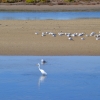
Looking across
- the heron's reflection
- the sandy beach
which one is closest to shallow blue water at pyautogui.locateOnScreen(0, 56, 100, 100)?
the heron's reflection

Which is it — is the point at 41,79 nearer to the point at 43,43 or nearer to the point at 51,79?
the point at 51,79

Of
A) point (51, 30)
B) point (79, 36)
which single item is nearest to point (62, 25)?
point (51, 30)

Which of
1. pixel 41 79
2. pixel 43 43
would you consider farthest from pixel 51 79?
pixel 43 43

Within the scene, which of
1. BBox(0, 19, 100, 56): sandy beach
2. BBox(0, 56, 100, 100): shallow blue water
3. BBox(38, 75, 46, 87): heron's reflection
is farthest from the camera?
BBox(0, 19, 100, 56): sandy beach

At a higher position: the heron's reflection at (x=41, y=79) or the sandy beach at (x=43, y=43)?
the heron's reflection at (x=41, y=79)

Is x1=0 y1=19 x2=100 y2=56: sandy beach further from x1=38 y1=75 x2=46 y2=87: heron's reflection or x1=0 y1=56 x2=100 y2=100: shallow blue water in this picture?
x1=38 y1=75 x2=46 y2=87: heron's reflection

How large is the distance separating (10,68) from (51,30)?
7.11m

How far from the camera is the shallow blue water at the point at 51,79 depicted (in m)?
9.12

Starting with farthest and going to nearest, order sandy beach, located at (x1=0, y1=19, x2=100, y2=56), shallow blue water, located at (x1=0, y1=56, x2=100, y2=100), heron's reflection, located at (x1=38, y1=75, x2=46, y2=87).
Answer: sandy beach, located at (x1=0, y1=19, x2=100, y2=56)
heron's reflection, located at (x1=38, y1=75, x2=46, y2=87)
shallow blue water, located at (x1=0, y1=56, x2=100, y2=100)

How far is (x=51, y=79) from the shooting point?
10.4 m

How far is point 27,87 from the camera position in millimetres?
9703

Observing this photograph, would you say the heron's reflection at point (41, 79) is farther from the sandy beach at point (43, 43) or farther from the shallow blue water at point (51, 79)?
the sandy beach at point (43, 43)

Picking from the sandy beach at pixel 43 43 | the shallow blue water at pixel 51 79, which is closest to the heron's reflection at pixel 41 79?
the shallow blue water at pixel 51 79

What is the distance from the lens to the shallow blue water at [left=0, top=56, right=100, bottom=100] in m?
9.12
